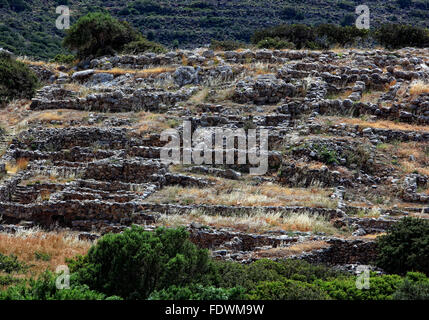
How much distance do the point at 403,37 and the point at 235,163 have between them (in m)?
18.7

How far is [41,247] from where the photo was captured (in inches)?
570

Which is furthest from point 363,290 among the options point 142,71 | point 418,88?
point 142,71

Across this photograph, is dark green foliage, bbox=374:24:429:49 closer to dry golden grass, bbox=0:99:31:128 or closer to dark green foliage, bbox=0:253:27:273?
dry golden grass, bbox=0:99:31:128

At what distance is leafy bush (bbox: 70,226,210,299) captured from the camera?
10.4 metres

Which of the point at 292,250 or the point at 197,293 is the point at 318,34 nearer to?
the point at 292,250

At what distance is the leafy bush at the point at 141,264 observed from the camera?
34.2 ft

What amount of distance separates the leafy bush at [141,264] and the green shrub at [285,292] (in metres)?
1.19

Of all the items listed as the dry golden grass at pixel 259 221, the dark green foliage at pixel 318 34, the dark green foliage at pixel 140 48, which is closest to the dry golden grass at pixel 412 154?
the dry golden grass at pixel 259 221

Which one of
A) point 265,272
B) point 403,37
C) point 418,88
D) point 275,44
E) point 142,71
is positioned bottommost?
point 265,272

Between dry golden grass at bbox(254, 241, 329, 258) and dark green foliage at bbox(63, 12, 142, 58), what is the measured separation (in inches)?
934

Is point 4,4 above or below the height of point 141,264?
above

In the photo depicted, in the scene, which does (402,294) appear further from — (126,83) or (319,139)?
(126,83)
